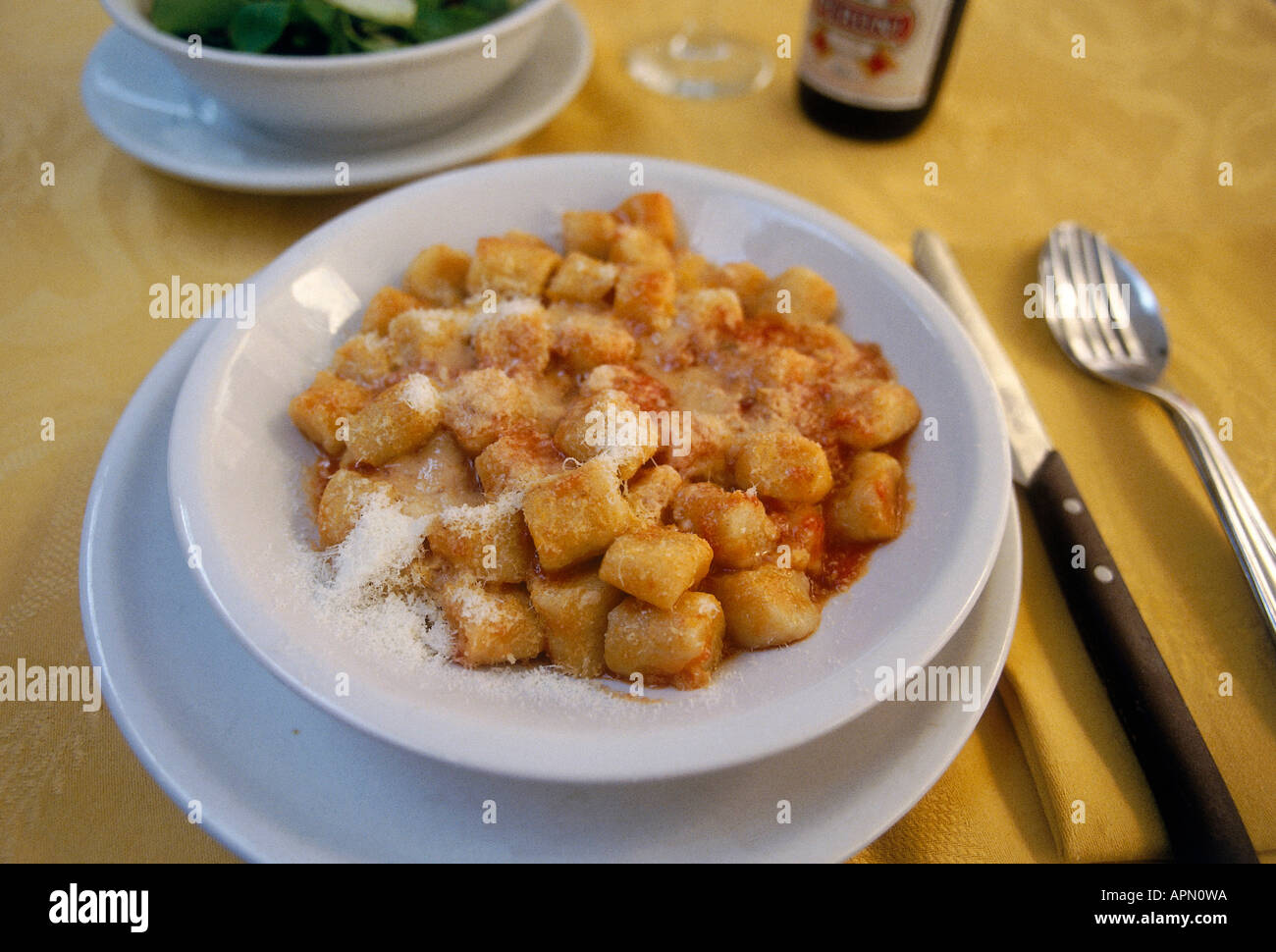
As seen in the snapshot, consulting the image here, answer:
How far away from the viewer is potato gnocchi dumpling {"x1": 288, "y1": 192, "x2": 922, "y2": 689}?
1214 mm

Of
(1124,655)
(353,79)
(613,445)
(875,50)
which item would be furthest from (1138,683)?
(353,79)

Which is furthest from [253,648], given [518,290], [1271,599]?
[1271,599]

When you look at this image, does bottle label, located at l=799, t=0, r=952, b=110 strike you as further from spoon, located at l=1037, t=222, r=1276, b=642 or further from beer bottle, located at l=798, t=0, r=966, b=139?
spoon, located at l=1037, t=222, r=1276, b=642

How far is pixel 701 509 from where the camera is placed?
1.31m

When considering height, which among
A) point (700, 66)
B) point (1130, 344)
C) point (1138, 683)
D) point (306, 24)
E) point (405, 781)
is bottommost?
point (405, 781)

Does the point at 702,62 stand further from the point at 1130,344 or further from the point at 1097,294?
the point at 1130,344

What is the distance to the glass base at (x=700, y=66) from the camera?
2533 millimetres

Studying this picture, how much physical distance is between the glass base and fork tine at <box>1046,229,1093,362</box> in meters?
1.02

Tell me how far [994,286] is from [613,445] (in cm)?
115

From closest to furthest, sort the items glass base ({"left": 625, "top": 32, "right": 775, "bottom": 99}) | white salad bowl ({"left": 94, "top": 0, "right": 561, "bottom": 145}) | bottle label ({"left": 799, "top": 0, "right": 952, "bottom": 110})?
white salad bowl ({"left": 94, "top": 0, "right": 561, "bottom": 145}), bottle label ({"left": 799, "top": 0, "right": 952, "bottom": 110}), glass base ({"left": 625, "top": 32, "right": 775, "bottom": 99})

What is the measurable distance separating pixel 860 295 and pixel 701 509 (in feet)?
2.06

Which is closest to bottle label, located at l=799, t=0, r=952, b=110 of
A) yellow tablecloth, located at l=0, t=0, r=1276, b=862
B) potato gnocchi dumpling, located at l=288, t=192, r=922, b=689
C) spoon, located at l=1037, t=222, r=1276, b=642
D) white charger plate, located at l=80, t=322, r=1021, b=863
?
yellow tablecloth, located at l=0, t=0, r=1276, b=862

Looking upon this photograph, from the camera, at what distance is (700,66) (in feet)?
8.61

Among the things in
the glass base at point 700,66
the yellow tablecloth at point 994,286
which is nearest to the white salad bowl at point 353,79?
the yellow tablecloth at point 994,286
